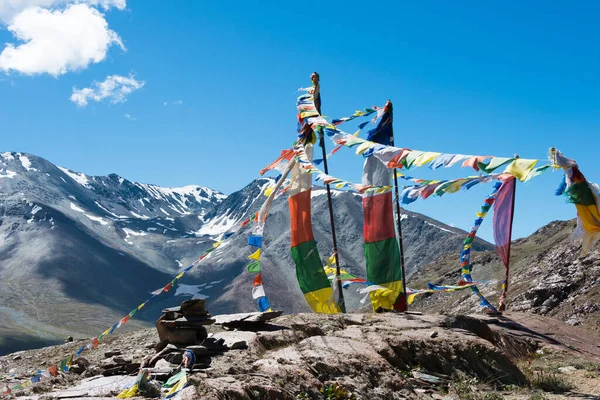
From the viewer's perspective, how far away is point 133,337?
784 inches

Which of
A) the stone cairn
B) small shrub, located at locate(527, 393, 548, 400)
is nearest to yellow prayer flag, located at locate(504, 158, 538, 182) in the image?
small shrub, located at locate(527, 393, 548, 400)

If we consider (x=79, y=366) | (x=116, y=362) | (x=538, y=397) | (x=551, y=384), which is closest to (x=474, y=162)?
(x=538, y=397)

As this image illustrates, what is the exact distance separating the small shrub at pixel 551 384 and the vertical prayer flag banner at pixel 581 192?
3.79m

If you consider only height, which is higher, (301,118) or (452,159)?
(301,118)

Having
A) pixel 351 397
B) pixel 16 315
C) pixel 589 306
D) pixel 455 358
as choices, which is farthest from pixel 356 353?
pixel 16 315

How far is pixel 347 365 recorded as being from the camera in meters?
12.6

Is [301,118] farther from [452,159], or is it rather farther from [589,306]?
[589,306]

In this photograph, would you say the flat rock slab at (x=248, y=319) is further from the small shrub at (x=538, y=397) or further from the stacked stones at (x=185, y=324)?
the small shrub at (x=538, y=397)

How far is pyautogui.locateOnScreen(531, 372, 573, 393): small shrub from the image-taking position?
14297mm

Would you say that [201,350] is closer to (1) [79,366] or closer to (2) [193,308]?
(2) [193,308]

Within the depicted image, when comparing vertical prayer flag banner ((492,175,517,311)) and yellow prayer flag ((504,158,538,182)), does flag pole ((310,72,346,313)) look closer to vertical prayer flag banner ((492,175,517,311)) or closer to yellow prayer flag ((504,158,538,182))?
vertical prayer flag banner ((492,175,517,311))

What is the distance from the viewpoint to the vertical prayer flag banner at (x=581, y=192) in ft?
42.2

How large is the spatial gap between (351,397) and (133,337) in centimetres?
1056

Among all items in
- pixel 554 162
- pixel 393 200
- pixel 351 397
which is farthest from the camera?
pixel 393 200
